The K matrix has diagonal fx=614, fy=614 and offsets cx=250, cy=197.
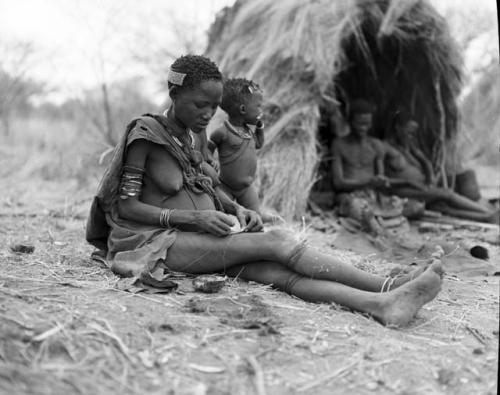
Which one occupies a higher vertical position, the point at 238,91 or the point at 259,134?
the point at 238,91

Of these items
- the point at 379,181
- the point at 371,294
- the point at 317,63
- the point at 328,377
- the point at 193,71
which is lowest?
the point at 328,377

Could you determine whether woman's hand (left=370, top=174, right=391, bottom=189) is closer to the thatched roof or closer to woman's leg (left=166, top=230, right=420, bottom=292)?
the thatched roof

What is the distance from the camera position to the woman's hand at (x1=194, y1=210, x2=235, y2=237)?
10.1 feet

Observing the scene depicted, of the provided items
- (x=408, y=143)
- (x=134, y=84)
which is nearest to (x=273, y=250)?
(x=408, y=143)

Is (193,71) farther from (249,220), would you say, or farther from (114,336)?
(114,336)

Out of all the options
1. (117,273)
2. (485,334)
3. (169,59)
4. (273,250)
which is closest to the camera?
(485,334)

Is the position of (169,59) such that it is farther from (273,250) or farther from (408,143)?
(273,250)

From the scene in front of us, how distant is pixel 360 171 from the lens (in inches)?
261

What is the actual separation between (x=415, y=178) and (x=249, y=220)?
4.13 m

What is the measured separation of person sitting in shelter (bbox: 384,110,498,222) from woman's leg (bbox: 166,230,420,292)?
152 inches

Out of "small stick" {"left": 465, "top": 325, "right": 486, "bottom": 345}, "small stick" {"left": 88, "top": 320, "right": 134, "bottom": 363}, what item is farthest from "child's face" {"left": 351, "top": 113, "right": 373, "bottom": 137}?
"small stick" {"left": 88, "top": 320, "right": 134, "bottom": 363}

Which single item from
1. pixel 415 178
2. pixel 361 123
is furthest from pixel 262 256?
pixel 415 178

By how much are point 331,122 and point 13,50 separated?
6.51m

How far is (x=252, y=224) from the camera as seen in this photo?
129 inches
